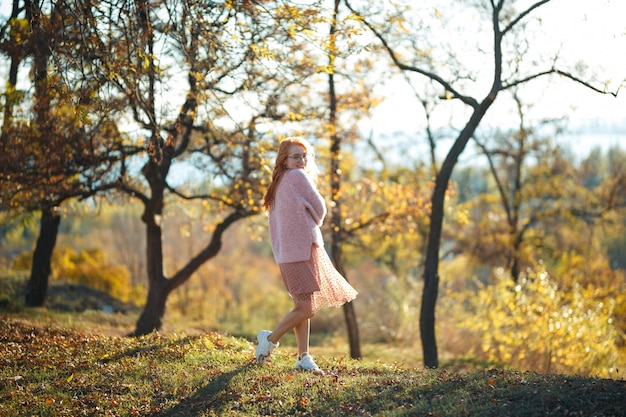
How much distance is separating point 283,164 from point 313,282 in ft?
3.81

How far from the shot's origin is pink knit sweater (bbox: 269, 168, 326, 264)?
259 inches

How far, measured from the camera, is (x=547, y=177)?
74.9 feet

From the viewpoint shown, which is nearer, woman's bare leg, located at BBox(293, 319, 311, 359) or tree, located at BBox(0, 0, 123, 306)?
woman's bare leg, located at BBox(293, 319, 311, 359)

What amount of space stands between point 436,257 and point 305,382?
4.13m

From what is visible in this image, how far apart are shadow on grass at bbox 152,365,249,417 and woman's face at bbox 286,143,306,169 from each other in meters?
2.07

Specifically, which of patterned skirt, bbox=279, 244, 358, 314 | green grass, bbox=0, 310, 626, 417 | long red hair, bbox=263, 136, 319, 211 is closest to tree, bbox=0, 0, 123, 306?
green grass, bbox=0, 310, 626, 417

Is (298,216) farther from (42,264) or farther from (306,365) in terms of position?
(42,264)

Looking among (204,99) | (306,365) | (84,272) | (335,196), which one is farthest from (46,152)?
(84,272)

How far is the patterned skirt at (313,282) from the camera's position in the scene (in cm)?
663

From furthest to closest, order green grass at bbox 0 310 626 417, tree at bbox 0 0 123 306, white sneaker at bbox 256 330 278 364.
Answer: tree at bbox 0 0 123 306, white sneaker at bbox 256 330 278 364, green grass at bbox 0 310 626 417

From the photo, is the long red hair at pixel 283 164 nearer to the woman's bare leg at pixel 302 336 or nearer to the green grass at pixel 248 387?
the woman's bare leg at pixel 302 336

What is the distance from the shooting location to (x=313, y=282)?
6.63 m

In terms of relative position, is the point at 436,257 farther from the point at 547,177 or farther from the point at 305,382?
the point at 547,177

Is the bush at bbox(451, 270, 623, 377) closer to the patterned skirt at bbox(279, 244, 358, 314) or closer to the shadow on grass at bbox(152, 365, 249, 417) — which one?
the patterned skirt at bbox(279, 244, 358, 314)
